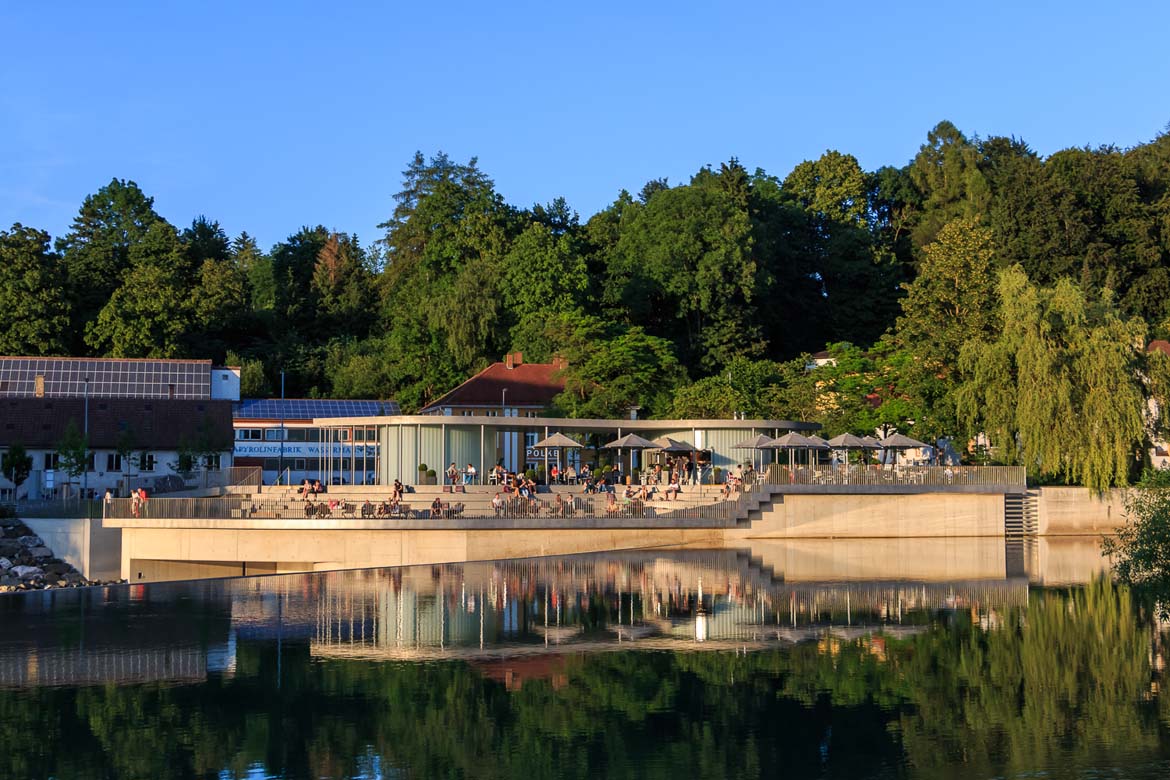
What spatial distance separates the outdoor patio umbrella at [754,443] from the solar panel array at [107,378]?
37.5 m

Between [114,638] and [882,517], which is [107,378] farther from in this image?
[114,638]

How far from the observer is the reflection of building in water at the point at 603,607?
25078 millimetres

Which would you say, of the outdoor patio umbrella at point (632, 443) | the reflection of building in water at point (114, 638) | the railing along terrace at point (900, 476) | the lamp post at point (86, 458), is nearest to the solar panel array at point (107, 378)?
the lamp post at point (86, 458)

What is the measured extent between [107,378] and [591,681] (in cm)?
5968

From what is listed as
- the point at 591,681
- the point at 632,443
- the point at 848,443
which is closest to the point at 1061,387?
the point at 848,443

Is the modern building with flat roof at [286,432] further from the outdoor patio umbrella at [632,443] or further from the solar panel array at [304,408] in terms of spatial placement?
the outdoor patio umbrella at [632,443]


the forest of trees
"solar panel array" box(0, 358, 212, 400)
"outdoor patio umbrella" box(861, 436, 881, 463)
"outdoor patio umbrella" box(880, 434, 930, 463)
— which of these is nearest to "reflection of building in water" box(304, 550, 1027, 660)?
"outdoor patio umbrella" box(861, 436, 881, 463)

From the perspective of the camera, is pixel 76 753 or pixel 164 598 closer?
pixel 76 753

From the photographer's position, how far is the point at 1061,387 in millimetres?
47906

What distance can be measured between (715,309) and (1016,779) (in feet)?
202

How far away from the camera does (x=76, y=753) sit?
17.2 metres

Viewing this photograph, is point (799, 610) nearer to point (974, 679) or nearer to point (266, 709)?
point (974, 679)

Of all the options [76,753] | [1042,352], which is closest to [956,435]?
[1042,352]

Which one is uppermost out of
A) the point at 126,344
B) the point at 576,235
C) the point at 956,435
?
the point at 576,235
